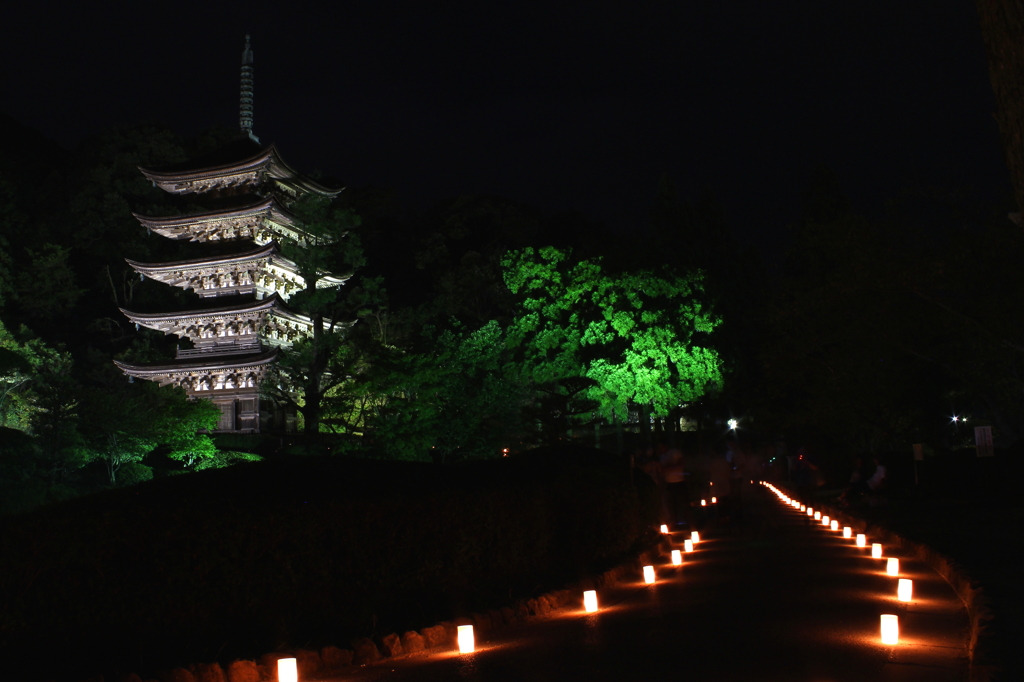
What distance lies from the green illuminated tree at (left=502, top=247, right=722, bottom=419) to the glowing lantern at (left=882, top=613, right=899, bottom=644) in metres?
24.6

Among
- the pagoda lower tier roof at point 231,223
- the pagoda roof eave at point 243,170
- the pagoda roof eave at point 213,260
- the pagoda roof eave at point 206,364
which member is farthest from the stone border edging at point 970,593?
the pagoda roof eave at point 243,170

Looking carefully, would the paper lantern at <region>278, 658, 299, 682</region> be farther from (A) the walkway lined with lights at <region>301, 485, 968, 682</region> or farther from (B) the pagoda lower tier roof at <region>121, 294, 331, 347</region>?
(B) the pagoda lower tier roof at <region>121, 294, 331, 347</region>

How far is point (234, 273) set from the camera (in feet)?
116

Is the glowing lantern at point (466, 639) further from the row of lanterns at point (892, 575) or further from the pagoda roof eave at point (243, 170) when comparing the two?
the pagoda roof eave at point (243, 170)

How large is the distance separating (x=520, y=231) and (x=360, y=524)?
151 ft

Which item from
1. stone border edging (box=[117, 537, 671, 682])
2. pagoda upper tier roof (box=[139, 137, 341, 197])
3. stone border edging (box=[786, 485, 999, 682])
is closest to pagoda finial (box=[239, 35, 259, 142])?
pagoda upper tier roof (box=[139, 137, 341, 197])

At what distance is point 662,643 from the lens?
7.01m

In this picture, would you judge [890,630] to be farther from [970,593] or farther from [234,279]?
[234,279]

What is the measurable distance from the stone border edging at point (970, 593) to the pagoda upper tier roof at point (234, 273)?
24.3 meters

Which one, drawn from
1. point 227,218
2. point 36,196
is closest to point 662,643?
point 227,218

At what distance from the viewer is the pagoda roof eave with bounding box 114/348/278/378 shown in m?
33.0

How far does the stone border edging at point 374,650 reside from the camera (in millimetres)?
5957

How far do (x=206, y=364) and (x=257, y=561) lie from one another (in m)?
28.9

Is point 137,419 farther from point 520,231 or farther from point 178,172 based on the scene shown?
point 520,231
